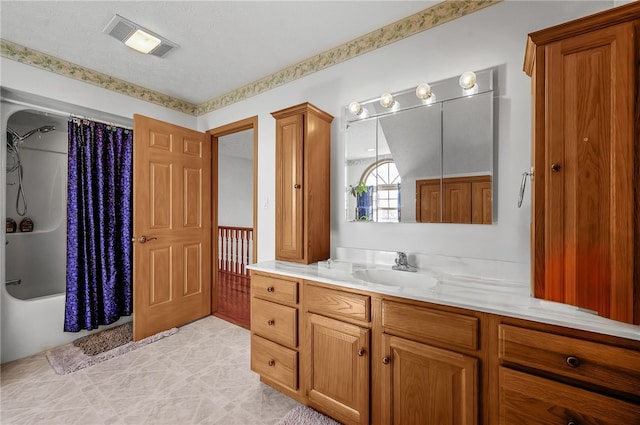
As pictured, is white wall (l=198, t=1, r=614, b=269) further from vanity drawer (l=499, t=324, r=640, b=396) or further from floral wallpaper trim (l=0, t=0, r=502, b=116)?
vanity drawer (l=499, t=324, r=640, b=396)

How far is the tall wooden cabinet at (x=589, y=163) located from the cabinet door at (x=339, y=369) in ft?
2.87

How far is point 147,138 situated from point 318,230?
1.91m

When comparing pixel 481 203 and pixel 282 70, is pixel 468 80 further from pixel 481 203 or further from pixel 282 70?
pixel 282 70

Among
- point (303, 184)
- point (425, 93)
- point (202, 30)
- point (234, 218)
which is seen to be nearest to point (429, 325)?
point (303, 184)

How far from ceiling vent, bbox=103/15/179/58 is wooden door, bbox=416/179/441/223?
2.14 metres

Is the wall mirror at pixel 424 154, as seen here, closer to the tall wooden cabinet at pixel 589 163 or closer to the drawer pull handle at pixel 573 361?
the tall wooden cabinet at pixel 589 163

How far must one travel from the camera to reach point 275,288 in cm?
181

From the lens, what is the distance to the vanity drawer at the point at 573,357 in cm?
88

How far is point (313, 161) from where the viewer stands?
203 centimetres

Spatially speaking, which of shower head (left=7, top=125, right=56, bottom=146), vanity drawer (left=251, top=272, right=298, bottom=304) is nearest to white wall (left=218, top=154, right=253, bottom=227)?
shower head (left=7, top=125, right=56, bottom=146)

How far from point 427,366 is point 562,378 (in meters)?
0.47

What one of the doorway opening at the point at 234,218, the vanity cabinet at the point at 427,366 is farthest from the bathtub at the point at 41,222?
the vanity cabinet at the point at 427,366

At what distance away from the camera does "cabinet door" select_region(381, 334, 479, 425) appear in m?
1.15

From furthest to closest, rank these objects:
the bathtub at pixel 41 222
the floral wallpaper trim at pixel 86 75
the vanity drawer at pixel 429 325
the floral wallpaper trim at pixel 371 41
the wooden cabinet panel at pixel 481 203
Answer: the bathtub at pixel 41 222 → the floral wallpaper trim at pixel 86 75 → the floral wallpaper trim at pixel 371 41 → the wooden cabinet panel at pixel 481 203 → the vanity drawer at pixel 429 325
